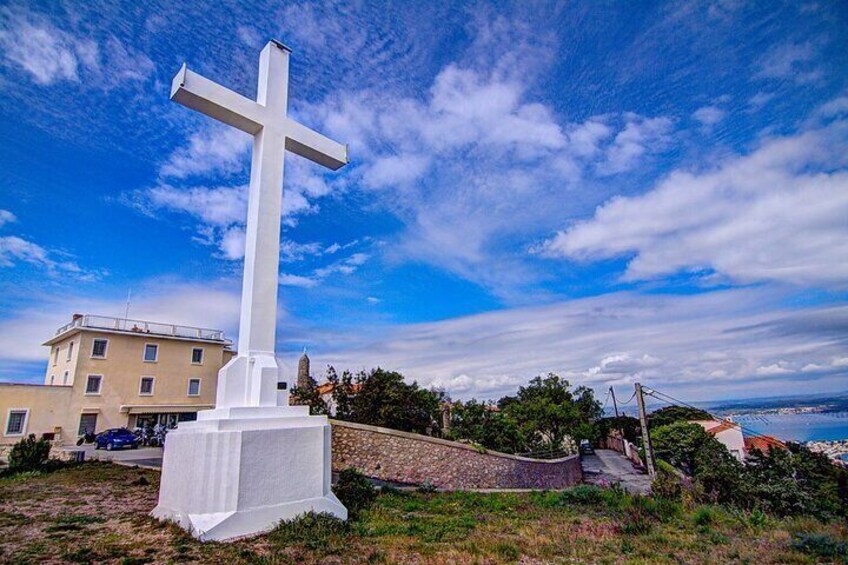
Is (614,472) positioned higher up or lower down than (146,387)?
lower down

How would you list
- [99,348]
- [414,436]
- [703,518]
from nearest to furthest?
[703,518] → [414,436] → [99,348]

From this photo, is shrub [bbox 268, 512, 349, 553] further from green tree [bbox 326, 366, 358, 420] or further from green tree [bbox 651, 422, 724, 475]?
green tree [bbox 651, 422, 724, 475]

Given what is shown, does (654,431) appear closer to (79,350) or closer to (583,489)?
(583,489)

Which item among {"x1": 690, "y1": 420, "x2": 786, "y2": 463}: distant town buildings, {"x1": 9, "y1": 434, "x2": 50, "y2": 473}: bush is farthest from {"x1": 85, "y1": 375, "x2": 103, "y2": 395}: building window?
{"x1": 690, "y1": 420, "x2": 786, "y2": 463}: distant town buildings

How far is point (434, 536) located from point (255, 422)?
2.91m

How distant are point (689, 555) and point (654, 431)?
28.7 meters

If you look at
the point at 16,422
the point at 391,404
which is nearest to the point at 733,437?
the point at 391,404

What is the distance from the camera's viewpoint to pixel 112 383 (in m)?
26.8

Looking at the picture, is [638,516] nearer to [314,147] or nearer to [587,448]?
[314,147]

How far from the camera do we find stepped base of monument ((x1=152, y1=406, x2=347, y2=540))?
568 centimetres

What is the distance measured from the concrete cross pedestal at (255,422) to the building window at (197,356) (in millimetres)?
26672

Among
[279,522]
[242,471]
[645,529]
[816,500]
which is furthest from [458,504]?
[816,500]

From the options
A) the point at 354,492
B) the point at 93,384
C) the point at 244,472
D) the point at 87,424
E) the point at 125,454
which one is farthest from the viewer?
the point at 93,384

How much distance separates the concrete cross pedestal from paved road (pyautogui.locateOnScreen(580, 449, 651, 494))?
17.3m
